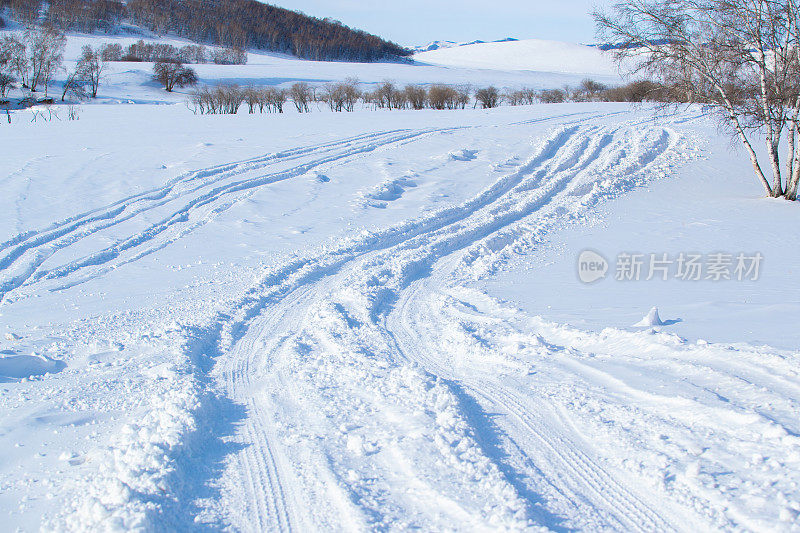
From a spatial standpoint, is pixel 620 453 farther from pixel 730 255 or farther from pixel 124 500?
pixel 730 255

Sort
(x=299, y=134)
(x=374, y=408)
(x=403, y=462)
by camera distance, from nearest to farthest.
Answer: (x=403, y=462) < (x=374, y=408) < (x=299, y=134)

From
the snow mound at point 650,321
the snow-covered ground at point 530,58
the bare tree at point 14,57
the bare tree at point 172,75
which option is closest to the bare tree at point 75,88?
the bare tree at point 14,57

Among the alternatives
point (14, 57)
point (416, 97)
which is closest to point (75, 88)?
point (14, 57)

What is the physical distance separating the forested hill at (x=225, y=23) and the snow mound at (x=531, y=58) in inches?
610

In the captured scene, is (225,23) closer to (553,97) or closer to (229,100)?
(229,100)

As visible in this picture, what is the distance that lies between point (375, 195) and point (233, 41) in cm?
11724

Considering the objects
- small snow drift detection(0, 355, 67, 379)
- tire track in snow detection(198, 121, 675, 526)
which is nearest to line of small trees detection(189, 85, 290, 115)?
tire track in snow detection(198, 121, 675, 526)

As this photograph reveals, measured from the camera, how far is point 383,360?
5.11 meters

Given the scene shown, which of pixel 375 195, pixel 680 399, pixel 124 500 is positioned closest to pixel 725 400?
pixel 680 399

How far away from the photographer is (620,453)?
354 cm

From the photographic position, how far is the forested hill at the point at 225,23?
102812mm

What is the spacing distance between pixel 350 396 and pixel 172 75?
209ft

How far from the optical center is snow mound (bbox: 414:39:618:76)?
107438 millimetres

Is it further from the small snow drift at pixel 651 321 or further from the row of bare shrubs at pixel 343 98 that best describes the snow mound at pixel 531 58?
the small snow drift at pixel 651 321
